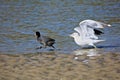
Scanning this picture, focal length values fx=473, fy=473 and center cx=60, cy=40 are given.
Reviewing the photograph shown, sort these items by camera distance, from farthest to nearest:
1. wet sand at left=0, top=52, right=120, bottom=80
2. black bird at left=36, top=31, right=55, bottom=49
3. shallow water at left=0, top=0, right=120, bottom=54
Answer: shallow water at left=0, top=0, right=120, bottom=54, black bird at left=36, top=31, right=55, bottom=49, wet sand at left=0, top=52, right=120, bottom=80

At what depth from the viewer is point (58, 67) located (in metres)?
9.34

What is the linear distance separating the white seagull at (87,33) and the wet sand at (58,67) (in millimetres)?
1228

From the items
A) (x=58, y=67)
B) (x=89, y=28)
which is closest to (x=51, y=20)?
(x=89, y=28)

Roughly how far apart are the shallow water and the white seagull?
24 cm

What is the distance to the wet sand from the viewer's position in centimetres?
846

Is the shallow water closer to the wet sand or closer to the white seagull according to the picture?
the white seagull

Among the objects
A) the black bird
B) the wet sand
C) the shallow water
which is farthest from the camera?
the shallow water

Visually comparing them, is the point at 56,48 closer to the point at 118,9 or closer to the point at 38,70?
the point at 38,70

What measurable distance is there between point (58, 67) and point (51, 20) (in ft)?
23.4

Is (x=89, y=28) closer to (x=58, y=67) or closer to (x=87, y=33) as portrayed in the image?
(x=87, y=33)

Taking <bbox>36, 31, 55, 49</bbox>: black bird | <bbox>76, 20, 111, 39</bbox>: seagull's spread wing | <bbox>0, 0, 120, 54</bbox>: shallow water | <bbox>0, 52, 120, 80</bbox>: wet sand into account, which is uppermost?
<bbox>0, 0, 120, 54</bbox>: shallow water

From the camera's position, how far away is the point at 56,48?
476 inches

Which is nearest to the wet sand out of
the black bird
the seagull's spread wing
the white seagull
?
the black bird

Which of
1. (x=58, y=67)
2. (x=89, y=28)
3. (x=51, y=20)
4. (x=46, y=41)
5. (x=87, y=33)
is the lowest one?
(x=58, y=67)
